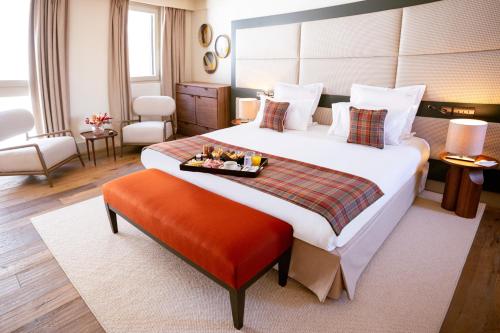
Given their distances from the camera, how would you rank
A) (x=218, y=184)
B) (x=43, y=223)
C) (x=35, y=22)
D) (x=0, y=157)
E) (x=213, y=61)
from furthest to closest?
(x=213, y=61), (x=35, y=22), (x=0, y=157), (x=43, y=223), (x=218, y=184)

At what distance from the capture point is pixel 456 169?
9.30 ft

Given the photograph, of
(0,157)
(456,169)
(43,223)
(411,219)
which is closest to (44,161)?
(0,157)

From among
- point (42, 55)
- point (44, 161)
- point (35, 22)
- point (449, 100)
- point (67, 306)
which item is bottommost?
point (67, 306)

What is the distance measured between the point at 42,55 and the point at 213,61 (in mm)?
2492

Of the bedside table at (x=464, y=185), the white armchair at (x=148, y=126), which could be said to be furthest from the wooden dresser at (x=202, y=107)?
the bedside table at (x=464, y=185)

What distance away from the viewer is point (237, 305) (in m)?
1.62

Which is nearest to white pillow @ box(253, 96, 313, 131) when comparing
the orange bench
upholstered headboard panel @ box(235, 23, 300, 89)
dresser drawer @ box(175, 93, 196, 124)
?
upholstered headboard panel @ box(235, 23, 300, 89)

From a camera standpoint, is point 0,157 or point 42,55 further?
point 42,55

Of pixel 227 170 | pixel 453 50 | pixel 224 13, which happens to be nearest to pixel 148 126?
pixel 224 13

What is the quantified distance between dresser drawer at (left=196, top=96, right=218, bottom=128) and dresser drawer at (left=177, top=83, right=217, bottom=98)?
0.22 ft

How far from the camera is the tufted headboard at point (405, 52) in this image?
2.82 m

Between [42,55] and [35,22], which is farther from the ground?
[35,22]

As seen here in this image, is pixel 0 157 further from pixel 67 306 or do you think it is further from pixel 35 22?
pixel 67 306

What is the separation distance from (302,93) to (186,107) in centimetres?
242
